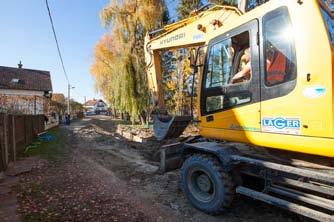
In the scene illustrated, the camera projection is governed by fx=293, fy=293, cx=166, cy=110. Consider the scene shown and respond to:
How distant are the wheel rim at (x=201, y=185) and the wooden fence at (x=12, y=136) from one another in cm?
466

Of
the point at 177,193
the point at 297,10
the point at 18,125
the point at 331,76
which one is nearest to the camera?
the point at 331,76

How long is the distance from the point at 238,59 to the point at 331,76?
1637 millimetres

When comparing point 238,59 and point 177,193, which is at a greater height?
point 238,59

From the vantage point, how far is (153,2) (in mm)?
18641

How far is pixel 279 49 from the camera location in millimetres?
3842

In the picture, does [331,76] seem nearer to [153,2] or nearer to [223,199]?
[223,199]

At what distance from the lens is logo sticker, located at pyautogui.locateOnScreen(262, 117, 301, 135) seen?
11.7 ft

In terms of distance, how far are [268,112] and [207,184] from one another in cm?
159

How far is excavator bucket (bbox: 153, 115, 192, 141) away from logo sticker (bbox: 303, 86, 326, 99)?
4.14 metres

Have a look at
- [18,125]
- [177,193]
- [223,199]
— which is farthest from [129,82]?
[223,199]

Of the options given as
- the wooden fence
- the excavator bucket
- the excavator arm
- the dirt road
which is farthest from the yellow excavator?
the wooden fence

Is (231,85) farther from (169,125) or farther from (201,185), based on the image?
(169,125)

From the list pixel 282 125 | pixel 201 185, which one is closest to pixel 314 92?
pixel 282 125

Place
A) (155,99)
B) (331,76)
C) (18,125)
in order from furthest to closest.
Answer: (18,125) < (155,99) < (331,76)
